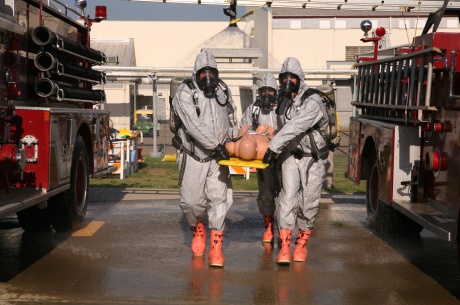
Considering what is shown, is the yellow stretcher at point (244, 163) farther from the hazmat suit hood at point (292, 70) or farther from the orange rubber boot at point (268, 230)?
the orange rubber boot at point (268, 230)

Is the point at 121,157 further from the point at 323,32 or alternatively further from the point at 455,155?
the point at 323,32

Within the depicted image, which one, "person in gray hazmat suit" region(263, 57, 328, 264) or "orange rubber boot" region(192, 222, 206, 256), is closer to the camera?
"person in gray hazmat suit" region(263, 57, 328, 264)

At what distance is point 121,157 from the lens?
15891 mm

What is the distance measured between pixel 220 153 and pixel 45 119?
172 cm

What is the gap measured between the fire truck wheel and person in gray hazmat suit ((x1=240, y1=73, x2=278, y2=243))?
243 cm

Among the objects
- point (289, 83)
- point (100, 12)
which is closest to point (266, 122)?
point (289, 83)

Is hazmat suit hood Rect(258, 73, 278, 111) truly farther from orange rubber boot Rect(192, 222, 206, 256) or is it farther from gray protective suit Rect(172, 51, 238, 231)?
orange rubber boot Rect(192, 222, 206, 256)

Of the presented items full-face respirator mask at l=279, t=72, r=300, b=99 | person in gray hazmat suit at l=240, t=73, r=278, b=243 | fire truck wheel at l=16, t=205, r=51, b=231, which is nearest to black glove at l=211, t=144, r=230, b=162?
full-face respirator mask at l=279, t=72, r=300, b=99

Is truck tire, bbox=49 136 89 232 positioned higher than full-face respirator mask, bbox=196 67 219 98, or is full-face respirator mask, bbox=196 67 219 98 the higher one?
full-face respirator mask, bbox=196 67 219 98

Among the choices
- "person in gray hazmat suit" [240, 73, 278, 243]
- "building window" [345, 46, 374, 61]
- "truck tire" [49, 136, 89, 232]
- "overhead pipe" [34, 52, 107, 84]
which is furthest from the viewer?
"building window" [345, 46, 374, 61]

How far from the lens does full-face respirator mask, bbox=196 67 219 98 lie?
25.7ft

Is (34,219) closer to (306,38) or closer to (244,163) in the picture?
(244,163)

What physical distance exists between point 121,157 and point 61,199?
6.45 metres

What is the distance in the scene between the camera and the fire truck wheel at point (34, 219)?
31.2 ft
